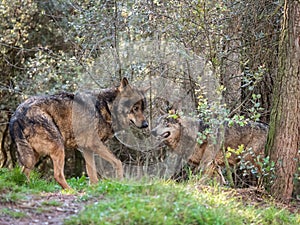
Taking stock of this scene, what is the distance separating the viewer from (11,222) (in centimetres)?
518

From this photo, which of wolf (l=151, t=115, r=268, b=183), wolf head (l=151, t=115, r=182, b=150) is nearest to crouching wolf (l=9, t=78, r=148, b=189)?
wolf head (l=151, t=115, r=182, b=150)

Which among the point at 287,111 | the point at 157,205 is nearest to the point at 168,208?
the point at 157,205

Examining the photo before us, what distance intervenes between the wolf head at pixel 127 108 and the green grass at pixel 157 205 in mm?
2054

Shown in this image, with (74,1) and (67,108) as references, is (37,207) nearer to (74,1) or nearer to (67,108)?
(67,108)

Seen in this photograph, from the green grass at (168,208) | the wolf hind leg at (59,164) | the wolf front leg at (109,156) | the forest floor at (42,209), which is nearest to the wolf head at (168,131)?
the wolf front leg at (109,156)

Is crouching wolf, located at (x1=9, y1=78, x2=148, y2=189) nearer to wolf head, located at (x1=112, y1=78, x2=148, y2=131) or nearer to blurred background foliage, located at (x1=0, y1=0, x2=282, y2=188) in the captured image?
wolf head, located at (x1=112, y1=78, x2=148, y2=131)

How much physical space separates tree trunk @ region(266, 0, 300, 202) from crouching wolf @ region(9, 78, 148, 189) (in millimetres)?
2554

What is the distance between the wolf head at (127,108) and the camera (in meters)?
8.73

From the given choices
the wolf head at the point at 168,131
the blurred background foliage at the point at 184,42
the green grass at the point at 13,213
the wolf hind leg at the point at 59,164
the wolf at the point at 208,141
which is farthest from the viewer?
the wolf head at the point at 168,131

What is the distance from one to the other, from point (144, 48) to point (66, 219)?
554 cm

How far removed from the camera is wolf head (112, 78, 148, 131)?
28.7 ft

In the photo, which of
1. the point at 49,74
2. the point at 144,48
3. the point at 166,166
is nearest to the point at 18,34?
the point at 49,74

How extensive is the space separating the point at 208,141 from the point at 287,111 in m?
2.35

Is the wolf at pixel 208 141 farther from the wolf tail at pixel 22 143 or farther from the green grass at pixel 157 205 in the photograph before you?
the wolf tail at pixel 22 143
